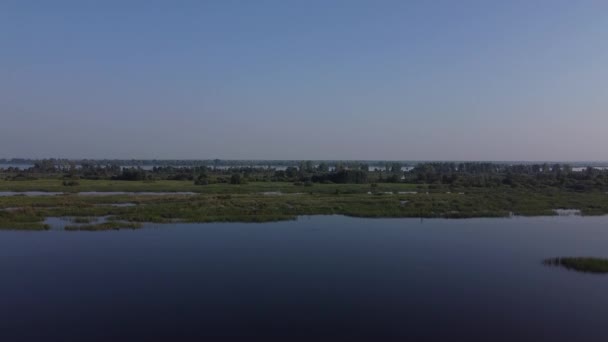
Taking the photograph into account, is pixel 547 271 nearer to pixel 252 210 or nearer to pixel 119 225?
pixel 252 210

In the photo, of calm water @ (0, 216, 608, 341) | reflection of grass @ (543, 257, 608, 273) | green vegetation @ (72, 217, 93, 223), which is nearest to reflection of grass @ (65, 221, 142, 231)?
calm water @ (0, 216, 608, 341)

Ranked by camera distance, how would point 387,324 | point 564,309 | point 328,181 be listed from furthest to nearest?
point 328,181 → point 564,309 → point 387,324

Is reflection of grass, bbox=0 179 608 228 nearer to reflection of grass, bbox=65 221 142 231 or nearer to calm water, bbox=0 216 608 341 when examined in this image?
reflection of grass, bbox=65 221 142 231

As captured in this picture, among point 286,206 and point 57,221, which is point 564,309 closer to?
point 286,206

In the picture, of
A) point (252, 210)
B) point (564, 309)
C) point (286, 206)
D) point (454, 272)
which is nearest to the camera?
point (564, 309)

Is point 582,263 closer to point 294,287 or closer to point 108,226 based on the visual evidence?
point 294,287

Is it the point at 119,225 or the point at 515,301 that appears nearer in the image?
the point at 515,301

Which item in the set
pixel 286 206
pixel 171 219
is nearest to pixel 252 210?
pixel 286 206
